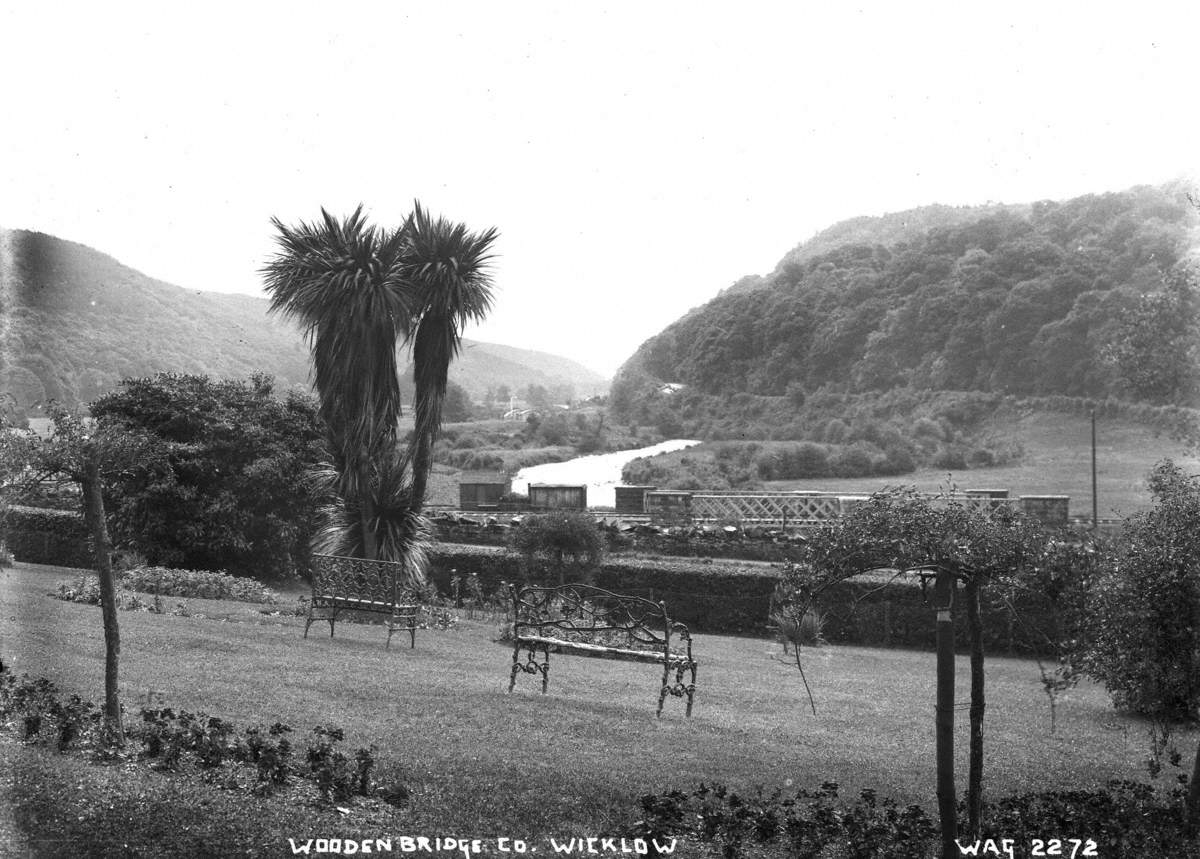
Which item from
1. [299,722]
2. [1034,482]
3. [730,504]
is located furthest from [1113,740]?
[1034,482]

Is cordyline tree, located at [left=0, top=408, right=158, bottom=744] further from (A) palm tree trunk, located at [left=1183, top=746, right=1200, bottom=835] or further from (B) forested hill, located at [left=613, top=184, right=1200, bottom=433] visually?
(B) forested hill, located at [left=613, top=184, right=1200, bottom=433]

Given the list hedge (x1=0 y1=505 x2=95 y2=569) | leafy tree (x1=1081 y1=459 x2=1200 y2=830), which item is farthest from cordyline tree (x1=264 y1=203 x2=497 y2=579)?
leafy tree (x1=1081 y1=459 x2=1200 y2=830)

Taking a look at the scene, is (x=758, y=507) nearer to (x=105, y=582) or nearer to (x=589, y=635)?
(x=589, y=635)

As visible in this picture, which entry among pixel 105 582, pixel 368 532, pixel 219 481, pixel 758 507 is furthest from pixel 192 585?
pixel 758 507

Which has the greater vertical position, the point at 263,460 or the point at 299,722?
the point at 263,460

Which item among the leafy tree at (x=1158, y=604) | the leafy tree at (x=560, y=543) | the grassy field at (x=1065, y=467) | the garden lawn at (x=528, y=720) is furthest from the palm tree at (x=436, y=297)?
the grassy field at (x=1065, y=467)

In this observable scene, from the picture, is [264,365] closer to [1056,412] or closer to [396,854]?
[396,854]
